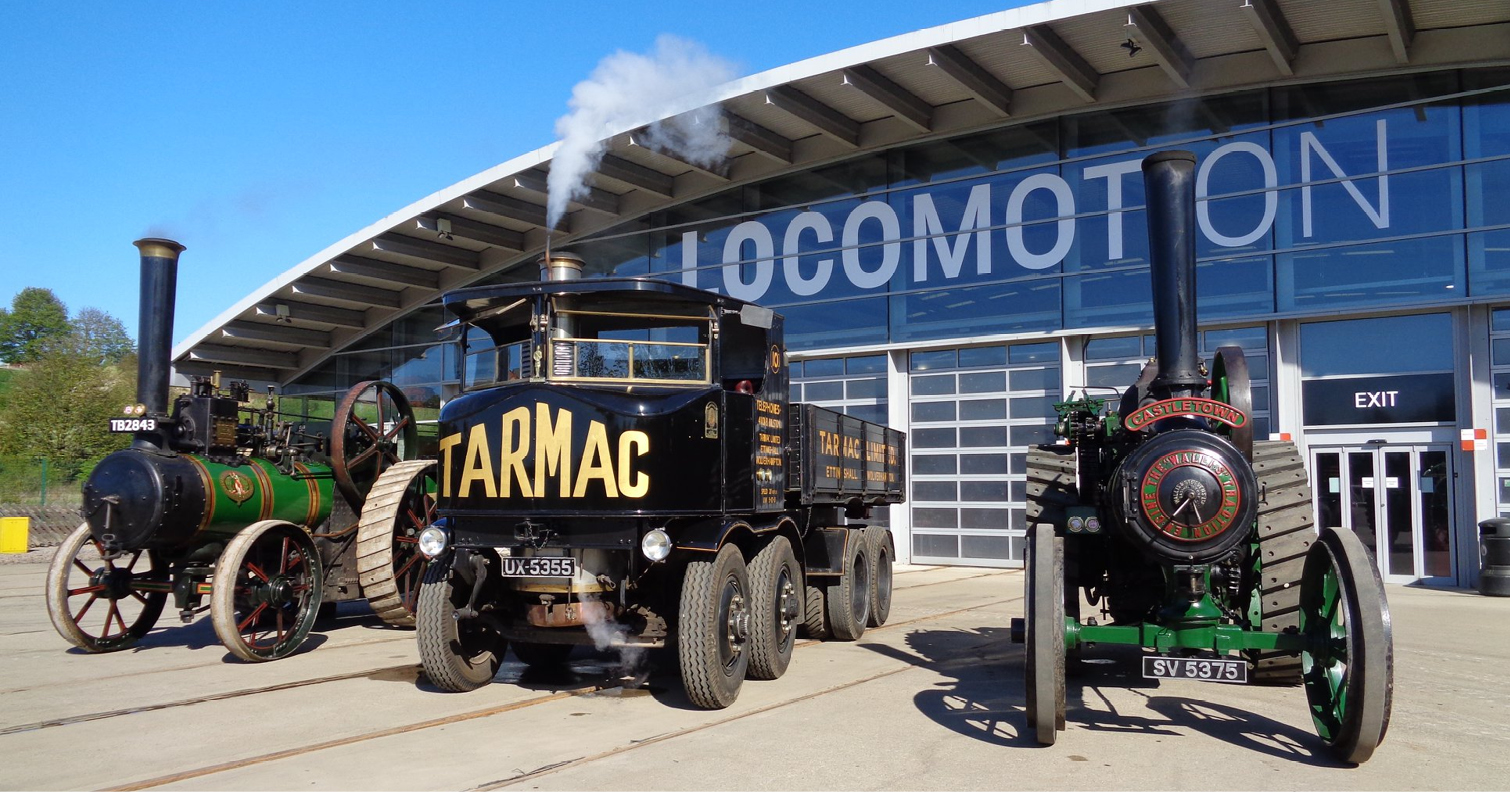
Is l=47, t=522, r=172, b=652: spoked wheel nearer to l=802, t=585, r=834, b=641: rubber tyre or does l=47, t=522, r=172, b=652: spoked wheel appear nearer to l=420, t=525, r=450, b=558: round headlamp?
l=420, t=525, r=450, b=558: round headlamp

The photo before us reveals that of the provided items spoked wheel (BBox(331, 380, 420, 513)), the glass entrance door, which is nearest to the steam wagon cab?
spoked wheel (BBox(331, 380, 420, 513))

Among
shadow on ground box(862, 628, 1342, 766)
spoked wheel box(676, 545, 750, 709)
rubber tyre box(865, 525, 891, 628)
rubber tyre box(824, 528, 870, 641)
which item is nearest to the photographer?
shadow on ground box(862, 628, 1342, 766)

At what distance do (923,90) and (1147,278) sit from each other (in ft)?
15.4

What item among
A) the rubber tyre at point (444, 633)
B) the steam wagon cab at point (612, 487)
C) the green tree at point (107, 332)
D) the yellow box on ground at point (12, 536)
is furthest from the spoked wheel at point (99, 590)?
the green tree at point (107, 332)

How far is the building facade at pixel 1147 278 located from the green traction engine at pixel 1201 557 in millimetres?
9747

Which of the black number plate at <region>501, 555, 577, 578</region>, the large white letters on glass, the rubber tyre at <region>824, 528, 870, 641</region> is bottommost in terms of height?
the rubber tyre at <region>824, 528, 870, 641</region>

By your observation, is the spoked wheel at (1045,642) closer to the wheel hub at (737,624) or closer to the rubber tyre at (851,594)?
the wheel hub at (737,624)

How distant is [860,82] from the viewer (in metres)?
16.8

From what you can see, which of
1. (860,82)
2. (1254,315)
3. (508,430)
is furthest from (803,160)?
(508,430)

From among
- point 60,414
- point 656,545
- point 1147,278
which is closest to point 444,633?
point 656,545

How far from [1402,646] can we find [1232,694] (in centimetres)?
336

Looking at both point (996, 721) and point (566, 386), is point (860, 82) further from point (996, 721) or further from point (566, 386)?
point (996, 721)

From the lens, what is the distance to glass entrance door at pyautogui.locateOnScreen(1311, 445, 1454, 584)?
48.4 feet

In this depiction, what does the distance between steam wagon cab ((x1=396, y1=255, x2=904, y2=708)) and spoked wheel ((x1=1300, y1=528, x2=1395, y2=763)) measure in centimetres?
336
